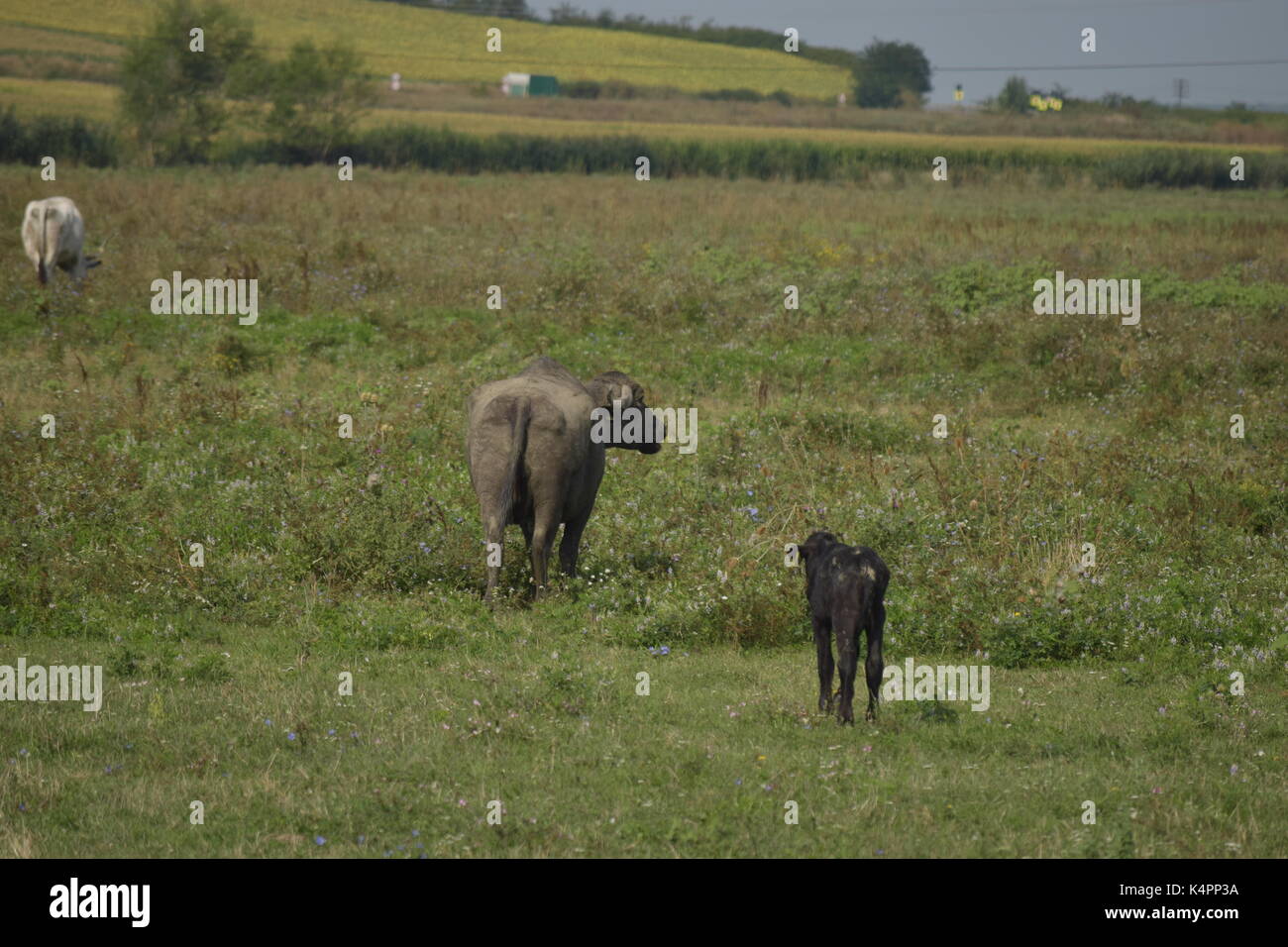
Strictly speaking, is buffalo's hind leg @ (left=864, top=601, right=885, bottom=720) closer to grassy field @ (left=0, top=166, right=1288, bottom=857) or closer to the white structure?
grassy field @ (left=0, top=166, right=1288, bottom=857)

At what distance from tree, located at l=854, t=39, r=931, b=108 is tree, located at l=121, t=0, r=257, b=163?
59728 mm

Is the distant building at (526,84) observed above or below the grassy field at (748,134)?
above

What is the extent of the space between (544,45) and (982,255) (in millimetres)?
84314

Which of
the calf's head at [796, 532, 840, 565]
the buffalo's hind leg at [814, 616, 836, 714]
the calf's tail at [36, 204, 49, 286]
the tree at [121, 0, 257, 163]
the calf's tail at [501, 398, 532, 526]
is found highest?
the tree at [121, 0, 257, 163]

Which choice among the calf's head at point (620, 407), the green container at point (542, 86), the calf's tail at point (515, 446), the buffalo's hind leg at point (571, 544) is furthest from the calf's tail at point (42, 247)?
the green container at point (542, 86)

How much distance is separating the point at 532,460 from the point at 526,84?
8370cm

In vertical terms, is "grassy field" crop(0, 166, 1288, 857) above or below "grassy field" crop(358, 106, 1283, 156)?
below

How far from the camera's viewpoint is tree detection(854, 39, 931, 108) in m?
104

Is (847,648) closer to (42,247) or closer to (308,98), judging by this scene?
(42,247)

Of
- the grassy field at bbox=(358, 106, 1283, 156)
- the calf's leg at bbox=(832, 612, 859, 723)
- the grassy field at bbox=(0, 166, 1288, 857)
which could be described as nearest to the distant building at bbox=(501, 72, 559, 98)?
the grassy field at bbox=(358, 106, 1283, 156)

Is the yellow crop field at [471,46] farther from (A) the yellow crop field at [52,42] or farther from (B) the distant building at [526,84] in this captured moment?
(B) the distant building at [526,84]

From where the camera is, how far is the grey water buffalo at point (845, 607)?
26.2ft

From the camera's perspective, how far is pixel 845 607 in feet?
26.3

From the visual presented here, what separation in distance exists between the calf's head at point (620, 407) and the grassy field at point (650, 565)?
1.04 m
